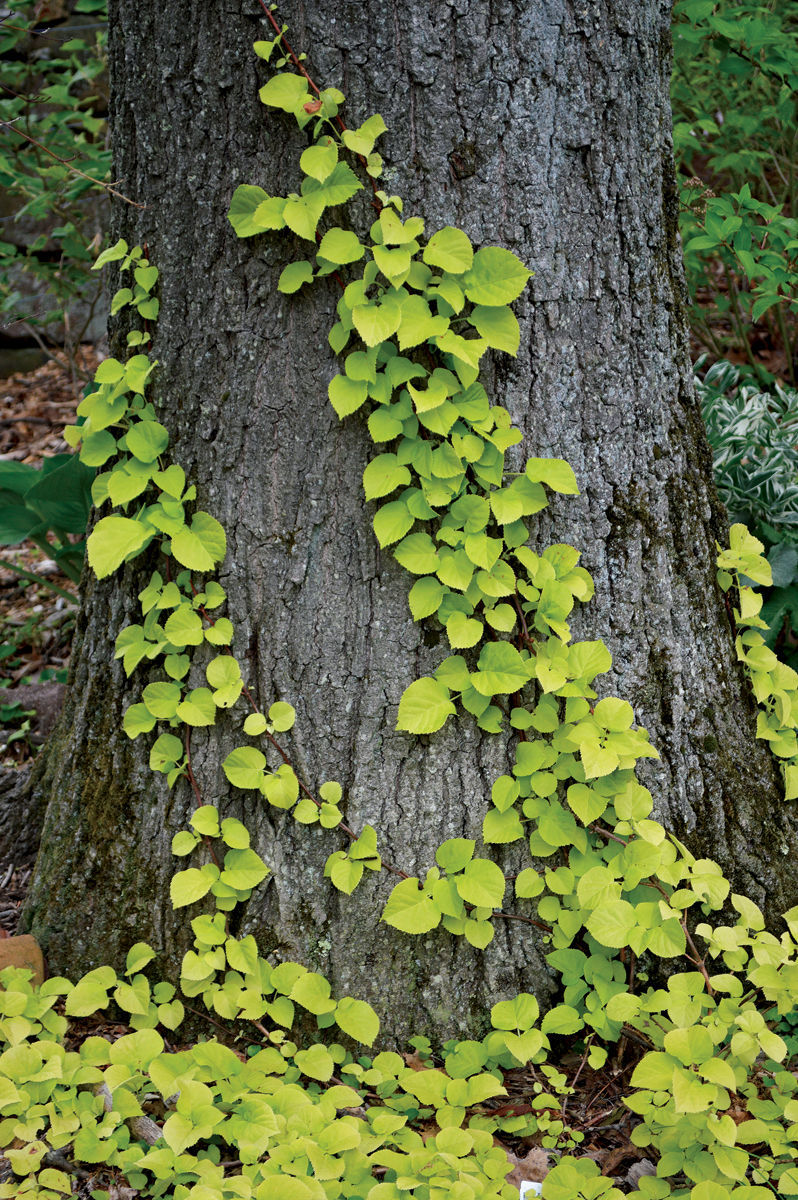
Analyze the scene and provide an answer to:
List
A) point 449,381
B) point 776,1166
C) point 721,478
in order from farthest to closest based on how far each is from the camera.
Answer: point 721,478, point 449,381, point 776,1166

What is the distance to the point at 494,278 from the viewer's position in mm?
1516

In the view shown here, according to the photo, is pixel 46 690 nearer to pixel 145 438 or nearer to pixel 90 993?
pixel 90 993

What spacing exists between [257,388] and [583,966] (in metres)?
1.25

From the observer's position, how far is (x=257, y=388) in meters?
1.64

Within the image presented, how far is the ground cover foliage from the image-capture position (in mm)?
1445

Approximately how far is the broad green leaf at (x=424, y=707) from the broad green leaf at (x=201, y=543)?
0.44 metres

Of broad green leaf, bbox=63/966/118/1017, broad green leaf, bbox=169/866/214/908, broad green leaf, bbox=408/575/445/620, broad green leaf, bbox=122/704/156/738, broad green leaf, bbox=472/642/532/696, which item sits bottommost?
broad green leaf, bbox=63/966/118/1017

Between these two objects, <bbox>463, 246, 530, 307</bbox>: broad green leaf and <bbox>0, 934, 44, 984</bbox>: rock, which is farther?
<bbox>0, 934, 44, 984</bbox>: rock

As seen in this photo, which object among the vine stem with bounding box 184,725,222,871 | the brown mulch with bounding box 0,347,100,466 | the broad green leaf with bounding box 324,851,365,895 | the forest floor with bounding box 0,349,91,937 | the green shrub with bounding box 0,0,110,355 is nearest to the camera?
the broad green leaf with bounding box 324,851,365,895

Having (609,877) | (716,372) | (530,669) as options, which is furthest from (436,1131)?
(716,372)

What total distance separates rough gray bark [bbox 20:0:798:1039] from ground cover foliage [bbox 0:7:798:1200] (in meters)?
0.06

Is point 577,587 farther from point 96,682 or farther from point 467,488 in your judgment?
point 96,682

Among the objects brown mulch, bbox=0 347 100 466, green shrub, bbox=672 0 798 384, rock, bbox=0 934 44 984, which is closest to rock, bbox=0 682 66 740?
rock, bbox=0 934 44 984

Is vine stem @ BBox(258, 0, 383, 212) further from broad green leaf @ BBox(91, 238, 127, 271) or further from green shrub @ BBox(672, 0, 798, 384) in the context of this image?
green shrub @ BBox(672, 0, 798, 384)
